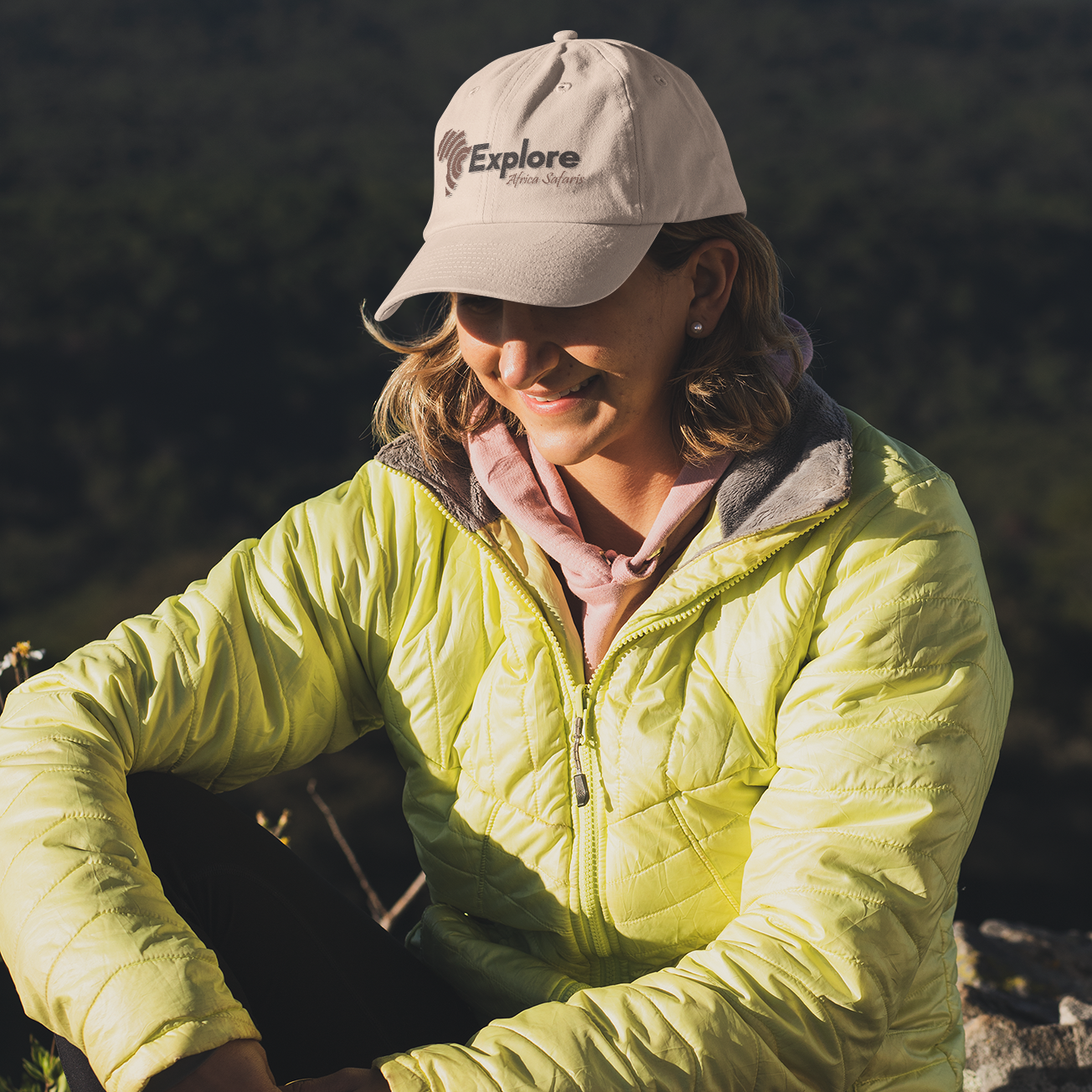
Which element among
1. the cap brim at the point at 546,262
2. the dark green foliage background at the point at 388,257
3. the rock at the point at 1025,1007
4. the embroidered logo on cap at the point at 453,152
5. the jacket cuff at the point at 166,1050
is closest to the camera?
the jacket cuff at the point at 166,1050

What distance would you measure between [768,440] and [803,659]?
325 millimetres

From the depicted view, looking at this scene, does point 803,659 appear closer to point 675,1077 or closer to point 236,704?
point 675,1077

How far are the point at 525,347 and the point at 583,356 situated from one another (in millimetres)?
80

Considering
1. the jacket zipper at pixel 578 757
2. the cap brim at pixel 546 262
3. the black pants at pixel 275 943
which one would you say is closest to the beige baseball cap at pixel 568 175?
the cap brim at pixel 546 262

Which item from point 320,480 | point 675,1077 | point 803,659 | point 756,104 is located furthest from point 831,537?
point 756,104

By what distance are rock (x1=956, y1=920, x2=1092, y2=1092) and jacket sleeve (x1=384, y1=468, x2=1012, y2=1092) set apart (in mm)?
886

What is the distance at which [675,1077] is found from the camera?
3.84 ft

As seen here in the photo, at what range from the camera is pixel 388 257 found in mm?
8133

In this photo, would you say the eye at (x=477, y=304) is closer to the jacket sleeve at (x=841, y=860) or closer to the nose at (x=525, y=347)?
the nose at (x=525, y=347)

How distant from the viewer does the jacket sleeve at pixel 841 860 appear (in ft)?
3.90

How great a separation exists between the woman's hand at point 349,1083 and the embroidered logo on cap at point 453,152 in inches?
44.6

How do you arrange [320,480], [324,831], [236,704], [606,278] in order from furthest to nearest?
[320,480], [324,831], [236,704], [606,278]

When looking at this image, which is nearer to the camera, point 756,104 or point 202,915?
point 202,915

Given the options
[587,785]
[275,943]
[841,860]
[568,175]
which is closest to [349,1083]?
[275,943]
